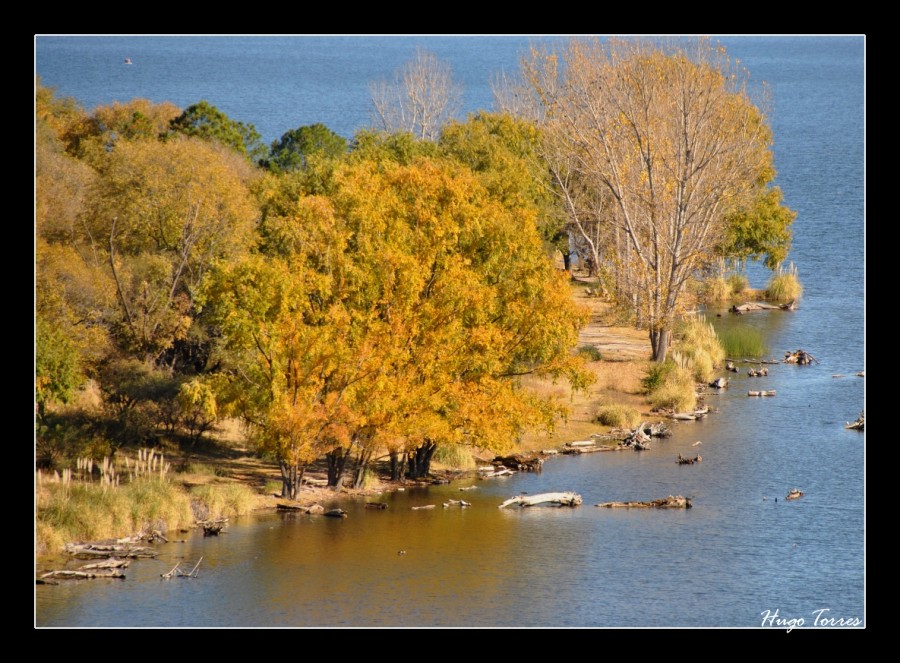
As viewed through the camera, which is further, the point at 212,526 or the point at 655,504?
the point at 655,504

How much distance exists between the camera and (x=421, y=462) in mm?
51344

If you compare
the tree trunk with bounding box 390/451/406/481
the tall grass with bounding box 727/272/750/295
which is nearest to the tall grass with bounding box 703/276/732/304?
the tall grass with bounding box 727/272/750/295

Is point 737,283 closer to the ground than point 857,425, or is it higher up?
higher up

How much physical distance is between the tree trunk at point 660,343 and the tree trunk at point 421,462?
21021mm

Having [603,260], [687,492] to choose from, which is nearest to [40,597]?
[687,492]

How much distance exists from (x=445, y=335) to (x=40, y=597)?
17462 mm

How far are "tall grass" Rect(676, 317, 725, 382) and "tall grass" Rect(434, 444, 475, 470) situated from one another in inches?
744

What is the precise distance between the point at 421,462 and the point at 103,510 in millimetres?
13153

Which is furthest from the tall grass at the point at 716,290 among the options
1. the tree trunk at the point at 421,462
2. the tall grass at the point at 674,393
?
the tree trunk at the point at 421,462

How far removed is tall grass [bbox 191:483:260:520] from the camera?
44.2 m

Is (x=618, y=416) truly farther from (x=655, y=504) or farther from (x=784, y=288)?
(x=784, y=288)

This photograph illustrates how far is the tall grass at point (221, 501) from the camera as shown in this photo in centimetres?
4422

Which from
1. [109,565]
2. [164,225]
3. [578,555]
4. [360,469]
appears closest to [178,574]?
[109,565]

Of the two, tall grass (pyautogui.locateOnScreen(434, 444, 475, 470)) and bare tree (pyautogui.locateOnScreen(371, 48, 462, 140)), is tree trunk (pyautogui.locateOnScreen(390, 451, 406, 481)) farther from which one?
bare tree (pyautogui.locateOnScreen(371, 48, 462, 140))
